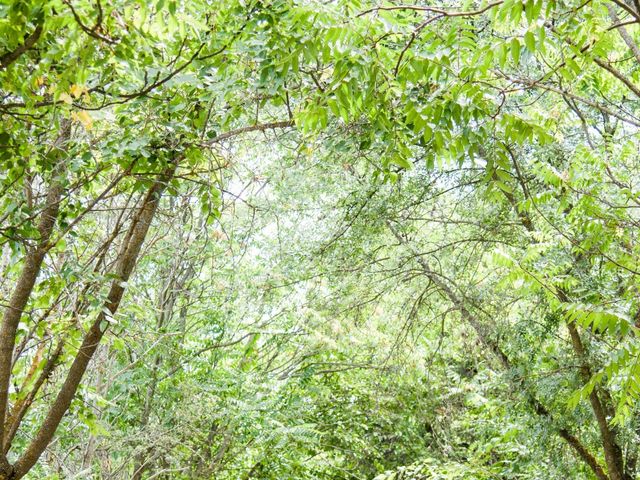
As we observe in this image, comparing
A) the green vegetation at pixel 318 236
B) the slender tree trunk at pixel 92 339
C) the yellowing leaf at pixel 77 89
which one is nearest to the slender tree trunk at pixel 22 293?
the green vegetation at pixel 318 236

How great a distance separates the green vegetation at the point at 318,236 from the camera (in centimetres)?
232

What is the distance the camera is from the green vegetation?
2316 millimetres

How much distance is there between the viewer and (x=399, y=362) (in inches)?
249

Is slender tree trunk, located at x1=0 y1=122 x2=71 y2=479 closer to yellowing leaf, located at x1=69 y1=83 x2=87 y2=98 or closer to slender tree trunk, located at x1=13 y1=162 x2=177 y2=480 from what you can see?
slender tree trunk, located at x1=13 y1=162 x2=177 y2=480

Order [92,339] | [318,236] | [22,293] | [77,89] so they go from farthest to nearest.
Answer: [318,236] < [92,339] < [22,293] < [77,89]

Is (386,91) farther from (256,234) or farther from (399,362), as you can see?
(256,234)

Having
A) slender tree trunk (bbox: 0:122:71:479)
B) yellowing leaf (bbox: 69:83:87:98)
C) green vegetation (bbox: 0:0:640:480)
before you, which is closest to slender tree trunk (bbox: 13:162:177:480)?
green vegetation (bbox: 0:0:640:480)

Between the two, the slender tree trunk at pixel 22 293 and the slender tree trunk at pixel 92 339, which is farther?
the slender tree trunk at pixel 92 339

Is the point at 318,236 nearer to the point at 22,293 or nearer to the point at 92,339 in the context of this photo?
the point at 92,339

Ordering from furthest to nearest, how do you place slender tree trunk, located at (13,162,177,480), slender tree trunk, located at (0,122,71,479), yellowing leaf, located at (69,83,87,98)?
slender tree trunk, located at (13,162,177,480) → slender tree trunk, located at (0,122,71,479) → yellowing leaf, located at (69,83,87,98)

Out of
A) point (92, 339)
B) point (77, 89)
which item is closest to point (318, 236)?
point (92, 339)

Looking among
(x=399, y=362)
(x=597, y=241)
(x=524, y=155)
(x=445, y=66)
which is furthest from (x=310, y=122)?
(x=399, y=362)

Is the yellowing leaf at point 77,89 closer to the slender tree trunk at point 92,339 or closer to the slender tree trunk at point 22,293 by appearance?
the slender tree trunk at point 22,293

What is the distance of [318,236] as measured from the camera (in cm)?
606
